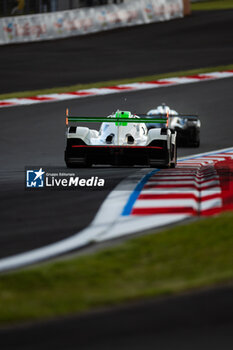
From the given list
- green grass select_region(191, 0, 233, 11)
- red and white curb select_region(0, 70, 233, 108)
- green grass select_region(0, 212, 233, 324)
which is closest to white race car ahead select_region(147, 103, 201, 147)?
red and white curb select_region(0, 70, 233, 108)

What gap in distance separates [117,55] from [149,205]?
23.5m

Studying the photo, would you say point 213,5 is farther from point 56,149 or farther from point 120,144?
point 120,144

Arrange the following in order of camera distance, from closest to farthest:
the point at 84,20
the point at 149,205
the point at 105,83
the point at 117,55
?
the point at 149,205, the point at 105,83, the point at 117,55, the point at 84,20

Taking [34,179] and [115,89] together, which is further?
[115,89]

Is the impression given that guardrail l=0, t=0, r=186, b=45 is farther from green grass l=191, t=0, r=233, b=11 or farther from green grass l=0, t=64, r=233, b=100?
green grass l=0, t=64, r=233, b=100

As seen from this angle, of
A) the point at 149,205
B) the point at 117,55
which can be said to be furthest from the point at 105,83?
the point at 149,205

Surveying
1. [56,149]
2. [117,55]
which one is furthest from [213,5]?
[56,149]

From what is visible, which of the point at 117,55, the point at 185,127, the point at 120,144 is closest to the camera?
the point at 120,144

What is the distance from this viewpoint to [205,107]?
23750mm

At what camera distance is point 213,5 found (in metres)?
52.0

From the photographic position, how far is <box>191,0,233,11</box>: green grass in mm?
49594

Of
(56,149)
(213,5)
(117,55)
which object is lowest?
(56,149)

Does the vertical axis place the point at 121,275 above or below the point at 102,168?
above

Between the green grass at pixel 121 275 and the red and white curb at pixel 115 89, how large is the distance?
16312 mm
